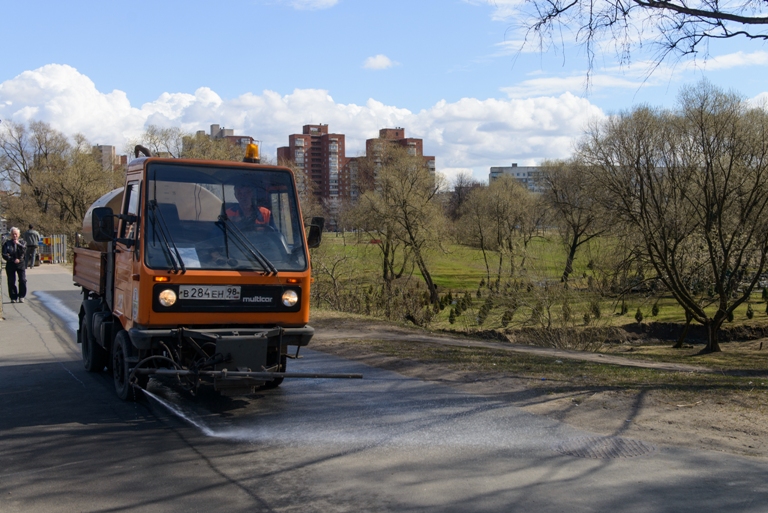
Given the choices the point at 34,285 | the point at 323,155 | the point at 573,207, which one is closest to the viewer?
the point at 34,285

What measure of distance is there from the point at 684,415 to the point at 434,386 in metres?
2.99

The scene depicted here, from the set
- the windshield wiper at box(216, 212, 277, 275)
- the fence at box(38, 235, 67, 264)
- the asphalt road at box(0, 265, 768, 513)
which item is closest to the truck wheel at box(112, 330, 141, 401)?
the asphalt road at box(0, 265, 768, 513)

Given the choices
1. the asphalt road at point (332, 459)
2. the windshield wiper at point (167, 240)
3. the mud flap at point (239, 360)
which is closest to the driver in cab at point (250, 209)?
the windshield wiper at point (167, 240)

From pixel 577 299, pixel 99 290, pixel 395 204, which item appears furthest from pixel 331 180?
pixel 99 290

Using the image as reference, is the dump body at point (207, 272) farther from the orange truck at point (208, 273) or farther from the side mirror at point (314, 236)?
the side mirror at point (314, 236)

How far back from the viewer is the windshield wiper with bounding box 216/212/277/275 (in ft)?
24.6

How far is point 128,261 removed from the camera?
25.0ft

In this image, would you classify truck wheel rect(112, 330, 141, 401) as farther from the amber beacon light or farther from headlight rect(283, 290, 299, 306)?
the amber beacon light

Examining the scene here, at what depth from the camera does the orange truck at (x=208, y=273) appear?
7.04m

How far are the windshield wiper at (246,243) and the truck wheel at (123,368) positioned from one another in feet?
5.48

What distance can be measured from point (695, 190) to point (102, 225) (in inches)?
1026

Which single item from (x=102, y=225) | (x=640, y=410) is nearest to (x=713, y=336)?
(x=640, y=410)

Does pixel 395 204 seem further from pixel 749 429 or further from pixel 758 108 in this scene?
pixel 749 429

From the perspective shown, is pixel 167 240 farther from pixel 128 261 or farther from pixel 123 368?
pixel 123 368
